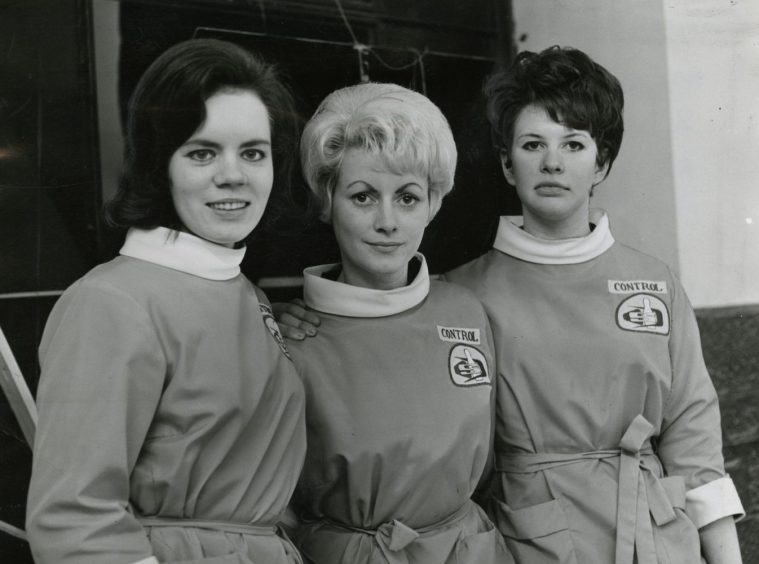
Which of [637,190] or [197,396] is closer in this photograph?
[197,396]

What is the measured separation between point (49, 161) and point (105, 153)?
0.37 feet

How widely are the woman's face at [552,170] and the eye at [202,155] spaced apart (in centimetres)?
81

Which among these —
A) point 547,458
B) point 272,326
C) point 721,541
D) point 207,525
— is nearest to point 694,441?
point 721,541

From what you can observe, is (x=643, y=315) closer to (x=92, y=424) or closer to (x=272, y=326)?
(x=272, y=326)

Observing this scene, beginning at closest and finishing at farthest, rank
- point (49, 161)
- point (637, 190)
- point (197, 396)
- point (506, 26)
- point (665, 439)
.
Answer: point (197, 396)
point (49, 161)
point (665, 439)
point (506, 26)
point (637, 190)

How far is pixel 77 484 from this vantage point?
1.35 meters

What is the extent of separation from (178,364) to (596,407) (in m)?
1.00

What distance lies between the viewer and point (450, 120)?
237 cm

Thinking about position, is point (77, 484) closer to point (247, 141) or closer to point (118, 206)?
point (118, 206)

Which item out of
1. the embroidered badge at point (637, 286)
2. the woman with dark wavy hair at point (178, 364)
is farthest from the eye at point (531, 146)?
the woman with dark wavy hair at point (178, 364)

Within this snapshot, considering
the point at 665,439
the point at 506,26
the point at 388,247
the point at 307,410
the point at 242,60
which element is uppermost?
the point at 506,26

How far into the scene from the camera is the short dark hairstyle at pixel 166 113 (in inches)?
63.2

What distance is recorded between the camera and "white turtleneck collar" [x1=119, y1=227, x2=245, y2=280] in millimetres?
1577

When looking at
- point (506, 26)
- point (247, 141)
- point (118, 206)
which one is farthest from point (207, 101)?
point (506, 26)
